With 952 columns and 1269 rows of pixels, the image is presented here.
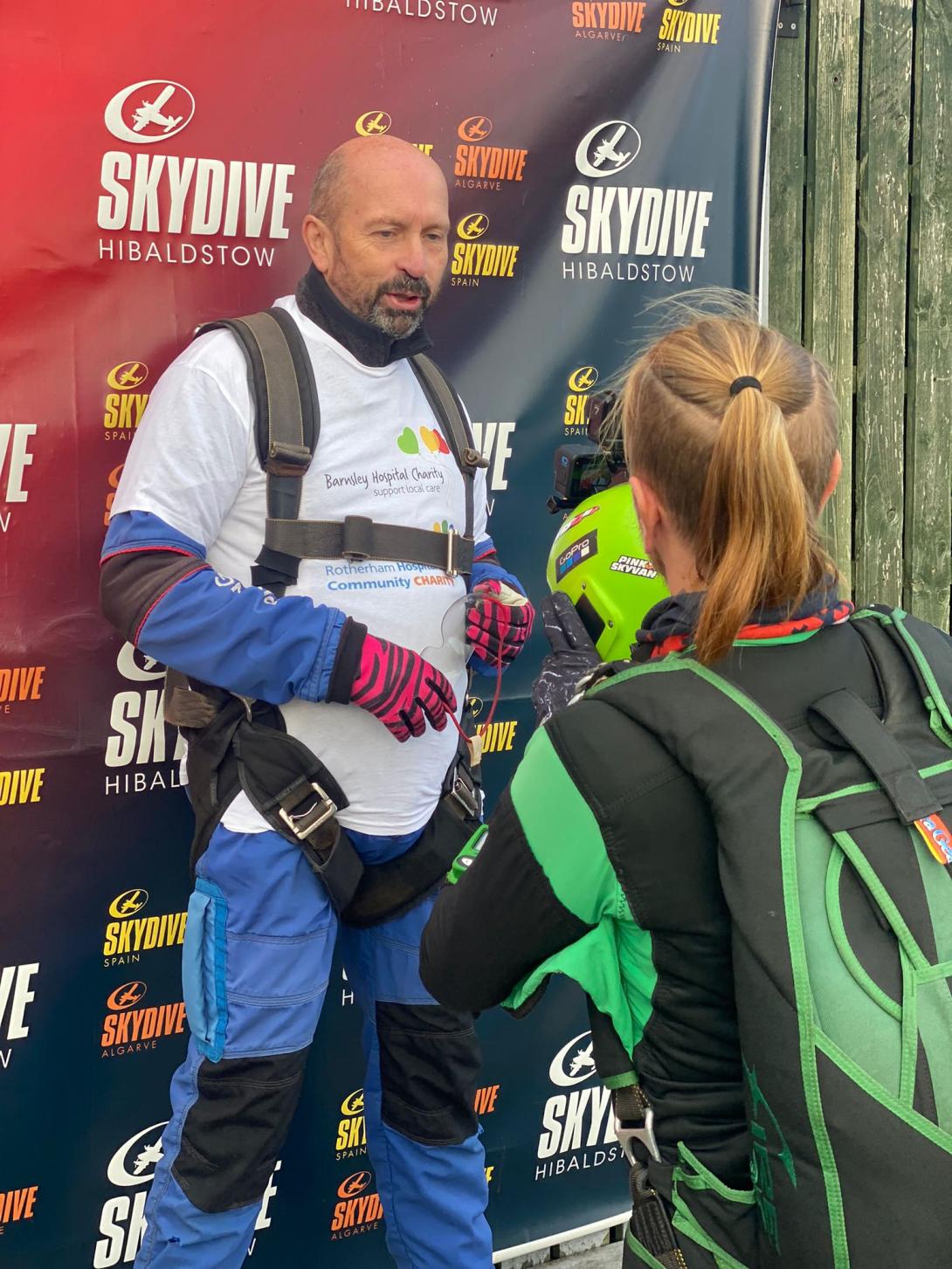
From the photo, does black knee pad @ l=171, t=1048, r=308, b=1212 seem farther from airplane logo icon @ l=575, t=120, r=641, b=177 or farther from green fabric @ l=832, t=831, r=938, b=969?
airplane logo icon @ l=575, t=120, r=641, b=177

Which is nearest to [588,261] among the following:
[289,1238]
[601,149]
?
[601,149]

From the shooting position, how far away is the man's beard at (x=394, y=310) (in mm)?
2355

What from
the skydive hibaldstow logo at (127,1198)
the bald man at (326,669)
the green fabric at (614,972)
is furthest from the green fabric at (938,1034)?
the skydive hibaldstow logo at (127,1198)

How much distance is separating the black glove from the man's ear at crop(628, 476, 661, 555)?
34 centimetres

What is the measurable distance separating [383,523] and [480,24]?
1.17 m

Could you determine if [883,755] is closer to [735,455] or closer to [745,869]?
[745,869]

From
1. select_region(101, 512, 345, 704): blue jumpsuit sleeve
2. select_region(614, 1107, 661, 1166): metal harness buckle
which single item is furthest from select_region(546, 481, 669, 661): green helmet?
select_region(614, 1107, 661, 1166): metal harness buckle

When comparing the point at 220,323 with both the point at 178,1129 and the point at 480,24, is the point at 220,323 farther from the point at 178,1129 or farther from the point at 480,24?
the point at 178,1129

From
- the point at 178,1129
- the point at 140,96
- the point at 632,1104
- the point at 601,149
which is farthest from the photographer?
the point at 601,149

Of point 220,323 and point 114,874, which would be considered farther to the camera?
point 114,874

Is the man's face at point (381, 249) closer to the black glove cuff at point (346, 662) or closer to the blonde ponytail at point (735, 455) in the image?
the black glove cuff at point (346, 662)

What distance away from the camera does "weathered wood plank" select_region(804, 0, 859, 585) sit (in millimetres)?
3285

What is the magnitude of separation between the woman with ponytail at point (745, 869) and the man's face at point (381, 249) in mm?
1018

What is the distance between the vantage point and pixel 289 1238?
9.65ft
